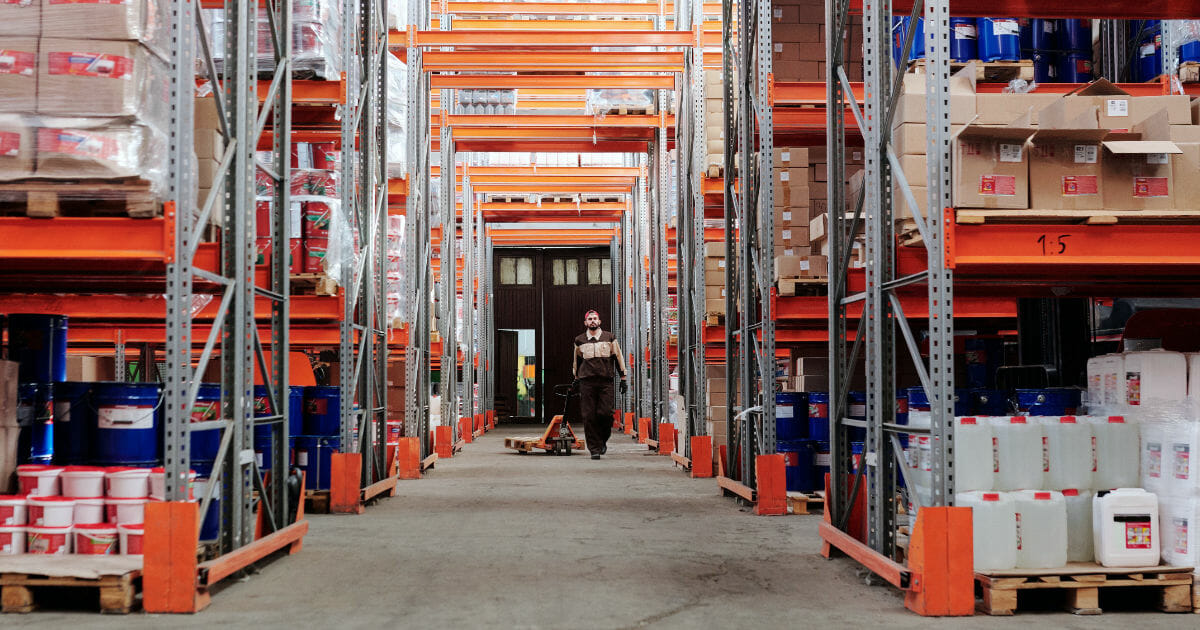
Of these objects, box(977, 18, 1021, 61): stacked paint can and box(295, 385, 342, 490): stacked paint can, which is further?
box(295, 385, 342, 490): stacked paint can

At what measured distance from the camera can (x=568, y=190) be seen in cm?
2250

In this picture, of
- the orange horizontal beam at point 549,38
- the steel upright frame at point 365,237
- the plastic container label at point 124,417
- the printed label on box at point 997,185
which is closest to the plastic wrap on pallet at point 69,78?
the plastic container label at point 124,417

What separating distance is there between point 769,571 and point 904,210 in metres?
2.05

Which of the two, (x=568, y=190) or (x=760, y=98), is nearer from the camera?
(x=760, y=98)

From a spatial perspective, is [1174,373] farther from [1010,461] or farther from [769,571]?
[769,571]

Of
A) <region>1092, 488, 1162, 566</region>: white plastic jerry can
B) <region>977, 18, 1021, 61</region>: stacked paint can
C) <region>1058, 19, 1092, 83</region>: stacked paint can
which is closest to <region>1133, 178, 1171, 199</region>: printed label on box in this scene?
<region>1092, 488, 1162, 566</region>: white plastic jerry can

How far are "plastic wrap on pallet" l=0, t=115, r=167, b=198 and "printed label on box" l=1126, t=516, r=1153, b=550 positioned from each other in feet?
15.3

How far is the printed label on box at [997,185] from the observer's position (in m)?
4.94

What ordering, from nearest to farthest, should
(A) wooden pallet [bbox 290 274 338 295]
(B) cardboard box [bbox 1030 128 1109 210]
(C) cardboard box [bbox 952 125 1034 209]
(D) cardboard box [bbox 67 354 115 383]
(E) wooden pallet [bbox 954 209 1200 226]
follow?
(E) wooden pallet [bbox 954 209 1200 226], (C) cardboard box [bbox 952 125 1034 209], (B) cardboard box [bbox 1030 128 1109 210], (A) wooden pallet [bbox 290 274 338 295], (D) cardboard box [bbox 67 354 115 383]

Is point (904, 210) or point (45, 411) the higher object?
point (904, 210)

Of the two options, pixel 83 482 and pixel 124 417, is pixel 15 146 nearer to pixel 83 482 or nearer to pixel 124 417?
pixel 124 417

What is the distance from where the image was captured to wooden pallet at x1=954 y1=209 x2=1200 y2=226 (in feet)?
15.8

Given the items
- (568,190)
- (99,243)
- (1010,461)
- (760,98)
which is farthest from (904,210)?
(568,190)

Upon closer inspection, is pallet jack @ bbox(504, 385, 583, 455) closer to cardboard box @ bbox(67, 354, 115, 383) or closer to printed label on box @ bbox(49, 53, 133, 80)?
cardboard box @ bbox(67, 354, 115, 383)
